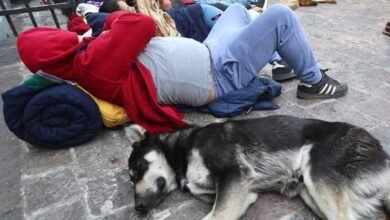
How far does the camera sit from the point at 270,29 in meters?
3.33

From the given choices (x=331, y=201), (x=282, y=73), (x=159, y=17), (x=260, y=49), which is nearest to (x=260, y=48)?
(x=260, y=49)

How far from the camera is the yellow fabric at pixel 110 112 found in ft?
10.4

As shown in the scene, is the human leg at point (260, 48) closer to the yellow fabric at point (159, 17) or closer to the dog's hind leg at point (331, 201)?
the yellow fabric at point (159, 17)

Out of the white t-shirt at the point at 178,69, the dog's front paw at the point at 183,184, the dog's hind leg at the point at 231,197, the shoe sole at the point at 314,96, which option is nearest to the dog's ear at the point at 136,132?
the dog's front paw at the point at 183,184

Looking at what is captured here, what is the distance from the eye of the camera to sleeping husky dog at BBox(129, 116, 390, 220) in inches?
82.3

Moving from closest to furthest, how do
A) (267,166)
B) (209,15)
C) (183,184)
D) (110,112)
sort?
(267,166)
(183,184)
(110,112)
(209,15)

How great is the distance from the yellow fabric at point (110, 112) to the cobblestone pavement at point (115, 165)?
0.54 feet

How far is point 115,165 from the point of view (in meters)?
2.89

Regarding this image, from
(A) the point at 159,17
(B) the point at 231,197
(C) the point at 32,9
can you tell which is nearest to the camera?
(B) the point at 231,197

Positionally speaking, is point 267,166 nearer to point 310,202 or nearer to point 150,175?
point 310,202

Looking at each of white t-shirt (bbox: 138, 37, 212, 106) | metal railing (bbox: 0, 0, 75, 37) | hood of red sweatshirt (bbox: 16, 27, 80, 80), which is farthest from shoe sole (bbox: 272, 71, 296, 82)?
metal railing (bbox: 0, 0, 75, 37)

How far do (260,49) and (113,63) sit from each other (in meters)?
1.48

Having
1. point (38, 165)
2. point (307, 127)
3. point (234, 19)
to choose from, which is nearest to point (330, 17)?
point (234, 19)

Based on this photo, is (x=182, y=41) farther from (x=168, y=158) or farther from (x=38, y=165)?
(x=38, y=165)
